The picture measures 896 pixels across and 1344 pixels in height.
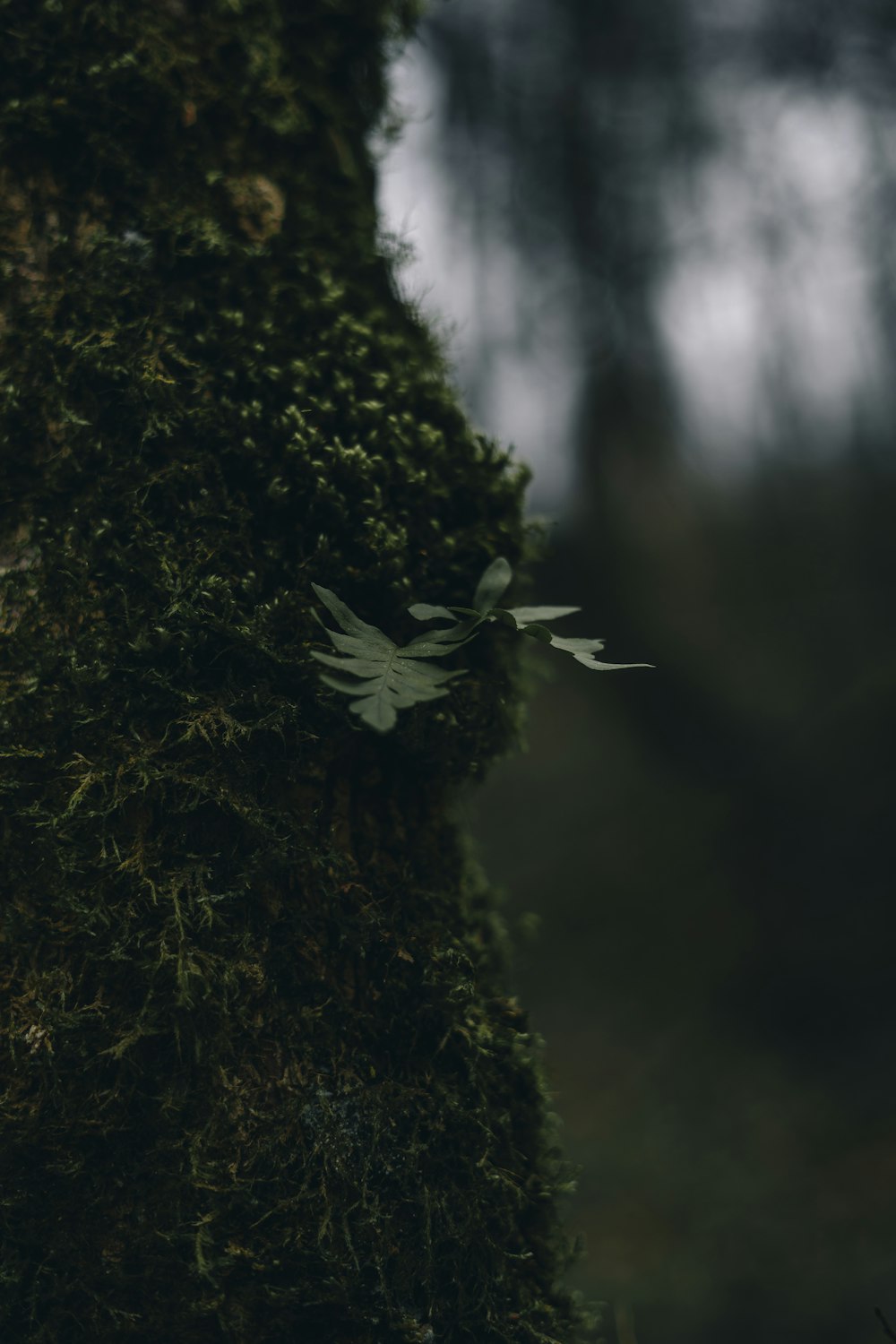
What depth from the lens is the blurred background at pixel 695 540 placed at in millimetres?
6594

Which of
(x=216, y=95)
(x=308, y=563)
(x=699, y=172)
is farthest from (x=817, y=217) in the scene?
(x=308, y=563)

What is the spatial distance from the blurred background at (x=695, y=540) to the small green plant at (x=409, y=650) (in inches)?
231

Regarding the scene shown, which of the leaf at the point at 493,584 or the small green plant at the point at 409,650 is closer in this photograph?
the small green plant at the point at 409,650

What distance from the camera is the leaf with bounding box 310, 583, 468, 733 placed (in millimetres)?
1108

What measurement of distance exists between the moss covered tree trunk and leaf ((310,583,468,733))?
148 millimetres

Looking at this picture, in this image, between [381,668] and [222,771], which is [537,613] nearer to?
[381,668]

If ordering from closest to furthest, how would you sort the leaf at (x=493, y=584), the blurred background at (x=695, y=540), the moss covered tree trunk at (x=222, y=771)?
the moss covered tree trunk at (x=222, y=771), the leaf at (x=493, y=584), the blurred background at (x=695, y=540)

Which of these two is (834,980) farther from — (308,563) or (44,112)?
(44,112)

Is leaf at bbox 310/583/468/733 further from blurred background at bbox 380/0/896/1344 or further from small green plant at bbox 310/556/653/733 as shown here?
blurred background at bbox 380/0/896/1344

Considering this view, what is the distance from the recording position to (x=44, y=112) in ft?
5.08

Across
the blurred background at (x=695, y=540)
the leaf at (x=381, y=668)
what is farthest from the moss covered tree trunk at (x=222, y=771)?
the blurred background at (x=695, y=540)

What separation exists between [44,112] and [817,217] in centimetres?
873

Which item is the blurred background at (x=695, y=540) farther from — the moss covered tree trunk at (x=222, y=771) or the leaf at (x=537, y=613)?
the leaf at (x=537, y=613)

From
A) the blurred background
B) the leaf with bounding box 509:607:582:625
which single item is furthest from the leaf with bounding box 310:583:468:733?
the blurred background
